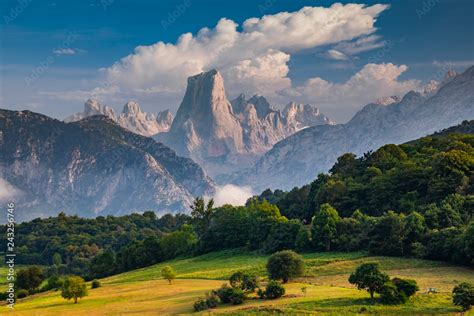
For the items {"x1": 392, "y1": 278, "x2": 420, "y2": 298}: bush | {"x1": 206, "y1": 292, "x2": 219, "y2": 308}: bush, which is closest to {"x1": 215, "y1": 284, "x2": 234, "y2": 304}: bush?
{"x1": 206, "y1": 292, "x2": 219, "y2": 308}: bush

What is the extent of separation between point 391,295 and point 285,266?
17.0 meters

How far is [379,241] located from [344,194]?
117 ft

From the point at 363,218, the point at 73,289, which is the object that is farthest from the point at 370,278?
the point at 363,218

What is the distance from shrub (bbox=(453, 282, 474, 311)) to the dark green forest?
78.6 ft

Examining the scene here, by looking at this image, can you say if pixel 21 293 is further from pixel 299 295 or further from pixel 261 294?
pixel 299 295

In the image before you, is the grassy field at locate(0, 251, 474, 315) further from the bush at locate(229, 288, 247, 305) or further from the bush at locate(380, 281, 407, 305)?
the bush at locate(380, 281, 407, 305)

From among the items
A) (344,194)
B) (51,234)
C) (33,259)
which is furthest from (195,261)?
(51,234)

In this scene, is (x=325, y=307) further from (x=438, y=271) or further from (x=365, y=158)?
(x=365, y=158)

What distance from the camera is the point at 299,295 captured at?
52844mm

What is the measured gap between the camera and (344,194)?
117 metres

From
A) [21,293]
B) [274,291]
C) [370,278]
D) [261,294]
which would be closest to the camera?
[370,278]

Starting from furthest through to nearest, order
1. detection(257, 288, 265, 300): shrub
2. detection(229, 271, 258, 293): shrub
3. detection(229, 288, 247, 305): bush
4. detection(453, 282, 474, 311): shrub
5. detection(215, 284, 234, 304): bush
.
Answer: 1. detection(229, 271, 258, 293): shrub
2. detection(257, 288, 265, 300): shrub
3. detection(215, 284, 234, 304): bush
4. detection(229, 288, 247, 305): bush
5. detection(453, 282, 474, 311): shrub

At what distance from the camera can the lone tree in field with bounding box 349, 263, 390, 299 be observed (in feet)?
160

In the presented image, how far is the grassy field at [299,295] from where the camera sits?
4597cm
